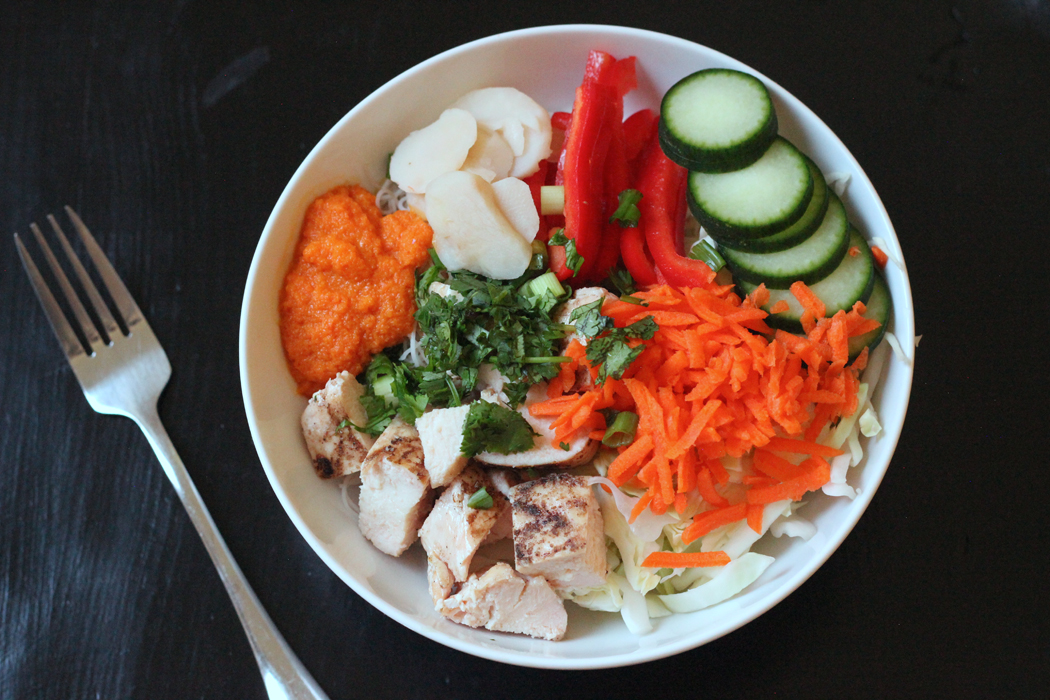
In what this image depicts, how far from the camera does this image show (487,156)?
2.47m

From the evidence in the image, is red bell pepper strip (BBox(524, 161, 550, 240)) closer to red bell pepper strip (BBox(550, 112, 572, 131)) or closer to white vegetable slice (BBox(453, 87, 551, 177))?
white vegetable slice (BBox(453, 87, 551, 177))

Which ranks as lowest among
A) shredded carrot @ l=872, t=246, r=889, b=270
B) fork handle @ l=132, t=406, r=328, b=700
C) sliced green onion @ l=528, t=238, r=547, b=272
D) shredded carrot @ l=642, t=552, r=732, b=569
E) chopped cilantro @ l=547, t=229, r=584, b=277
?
fork handle @ l=132, t=406, r=328, b=700

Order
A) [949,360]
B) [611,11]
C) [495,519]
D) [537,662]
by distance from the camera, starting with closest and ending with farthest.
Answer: [537,662] < [495,519] < [949,360] < [611,11]

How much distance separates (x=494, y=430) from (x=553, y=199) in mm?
851

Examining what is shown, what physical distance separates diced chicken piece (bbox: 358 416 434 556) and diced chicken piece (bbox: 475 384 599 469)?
0.22 m

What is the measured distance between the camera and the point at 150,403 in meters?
2.70

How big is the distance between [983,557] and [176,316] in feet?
10.5

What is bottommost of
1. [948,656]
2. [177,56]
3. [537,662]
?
[537,662]

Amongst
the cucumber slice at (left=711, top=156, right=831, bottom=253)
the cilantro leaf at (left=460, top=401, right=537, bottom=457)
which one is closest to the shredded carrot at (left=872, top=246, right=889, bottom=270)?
the cucumber slice at (left=711, top=156, right=831, bottom=253)

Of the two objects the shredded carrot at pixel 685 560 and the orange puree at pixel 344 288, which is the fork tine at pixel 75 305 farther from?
the shredded carrot at pixel 685 560

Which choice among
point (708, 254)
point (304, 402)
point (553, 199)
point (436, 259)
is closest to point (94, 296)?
point (304, 402)

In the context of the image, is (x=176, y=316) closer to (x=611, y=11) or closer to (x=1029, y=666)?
(x=611, y=11)

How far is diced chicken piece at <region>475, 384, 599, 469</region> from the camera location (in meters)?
2.23

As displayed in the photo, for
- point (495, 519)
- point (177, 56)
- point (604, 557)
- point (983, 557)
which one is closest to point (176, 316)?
point (177, 56)
